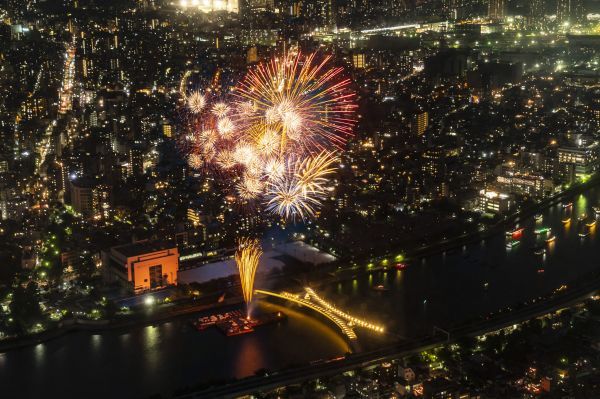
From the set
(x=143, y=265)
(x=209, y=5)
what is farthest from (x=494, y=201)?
(x=209, y=5)

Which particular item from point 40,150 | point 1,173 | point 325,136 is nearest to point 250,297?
point 325,136

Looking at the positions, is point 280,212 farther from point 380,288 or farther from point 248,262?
point 380,288

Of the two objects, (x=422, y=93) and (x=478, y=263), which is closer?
(x=478, y=263)

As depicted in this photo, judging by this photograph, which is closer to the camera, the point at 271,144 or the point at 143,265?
the point at 143,265

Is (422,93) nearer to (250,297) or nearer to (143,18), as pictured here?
(143,18)

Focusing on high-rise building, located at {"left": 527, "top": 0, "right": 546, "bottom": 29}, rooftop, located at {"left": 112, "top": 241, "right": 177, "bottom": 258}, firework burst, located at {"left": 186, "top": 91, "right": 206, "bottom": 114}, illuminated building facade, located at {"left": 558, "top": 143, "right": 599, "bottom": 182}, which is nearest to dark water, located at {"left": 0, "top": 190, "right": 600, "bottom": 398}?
rooftop, located at {"left": 112, "top": 241, "right": 177, "bottom": 258}

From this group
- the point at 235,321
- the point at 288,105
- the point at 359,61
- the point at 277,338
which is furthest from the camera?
the point at 359,61

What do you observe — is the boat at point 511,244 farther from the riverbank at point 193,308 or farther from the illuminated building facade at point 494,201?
the illuminated building facade at point 494,201
